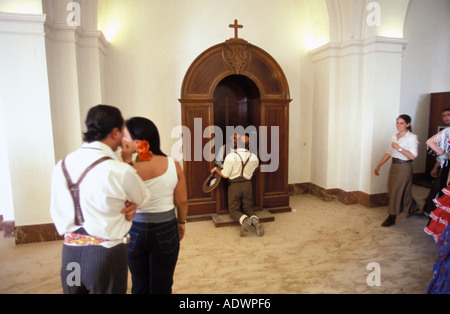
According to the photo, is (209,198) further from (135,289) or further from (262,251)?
(135,289)

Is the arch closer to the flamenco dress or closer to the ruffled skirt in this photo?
the flamenco dress

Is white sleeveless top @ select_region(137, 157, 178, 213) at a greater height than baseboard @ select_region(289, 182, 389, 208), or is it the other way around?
white sleeveless top @ select_region(137, 157, 178, 213)

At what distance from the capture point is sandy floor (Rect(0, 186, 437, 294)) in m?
3.16

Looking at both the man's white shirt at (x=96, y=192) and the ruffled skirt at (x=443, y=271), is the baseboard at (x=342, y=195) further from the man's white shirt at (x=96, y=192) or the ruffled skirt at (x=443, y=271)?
the man's white shirt at (x=96, y=192)

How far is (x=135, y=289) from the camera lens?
221cm

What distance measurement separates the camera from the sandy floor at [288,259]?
3.16m

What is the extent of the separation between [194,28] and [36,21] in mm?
2942

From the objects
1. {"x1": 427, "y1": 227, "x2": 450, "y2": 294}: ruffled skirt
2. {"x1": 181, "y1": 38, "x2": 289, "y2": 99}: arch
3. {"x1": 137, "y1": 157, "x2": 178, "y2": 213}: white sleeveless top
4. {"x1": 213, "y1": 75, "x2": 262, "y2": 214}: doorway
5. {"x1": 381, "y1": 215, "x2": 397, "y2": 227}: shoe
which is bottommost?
{"x1": 381, "y1": 215, "x2": 397, "y2": 227}: shoe

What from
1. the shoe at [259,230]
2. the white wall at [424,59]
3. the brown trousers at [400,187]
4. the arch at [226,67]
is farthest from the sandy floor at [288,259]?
the white wall at [424,59]

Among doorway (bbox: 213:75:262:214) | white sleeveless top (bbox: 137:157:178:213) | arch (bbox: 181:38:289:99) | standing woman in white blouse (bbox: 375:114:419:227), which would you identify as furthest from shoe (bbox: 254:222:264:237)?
white sleeveless top (bbox: 137:157:178:213)

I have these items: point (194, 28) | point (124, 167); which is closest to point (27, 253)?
point (124, 167)

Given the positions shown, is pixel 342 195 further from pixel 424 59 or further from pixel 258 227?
pixel 424 59

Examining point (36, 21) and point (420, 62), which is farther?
point (420, 62)

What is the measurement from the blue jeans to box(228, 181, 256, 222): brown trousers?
2.52 m
